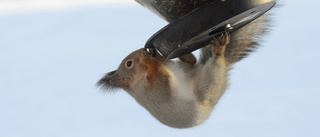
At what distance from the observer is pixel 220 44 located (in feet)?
7.98

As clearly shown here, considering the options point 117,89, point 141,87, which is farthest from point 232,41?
point 117,89

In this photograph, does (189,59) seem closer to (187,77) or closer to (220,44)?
(187,77)

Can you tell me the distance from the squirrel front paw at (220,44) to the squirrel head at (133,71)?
0.40 metres

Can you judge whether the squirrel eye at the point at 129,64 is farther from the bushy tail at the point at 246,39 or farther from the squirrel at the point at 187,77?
the bushy tail at the point at 246,39

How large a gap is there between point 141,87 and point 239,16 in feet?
3.51

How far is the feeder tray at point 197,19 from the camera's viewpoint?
2031 millimetres

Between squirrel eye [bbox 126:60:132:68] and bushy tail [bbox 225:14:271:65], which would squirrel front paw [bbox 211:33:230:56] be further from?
squirrel eye [bbox 126:60:132:68]

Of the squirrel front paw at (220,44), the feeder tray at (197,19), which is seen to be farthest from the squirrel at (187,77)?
the feeder tray at (197,19)

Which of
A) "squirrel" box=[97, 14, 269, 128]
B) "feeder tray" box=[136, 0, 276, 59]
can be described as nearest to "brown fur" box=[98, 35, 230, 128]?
"squirrel" box=[97, 14, 269, 128]

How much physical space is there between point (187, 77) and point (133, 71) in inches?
16.2

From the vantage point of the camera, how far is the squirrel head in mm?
2809

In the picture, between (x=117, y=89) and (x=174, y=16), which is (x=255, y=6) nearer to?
(x=174, y=16)

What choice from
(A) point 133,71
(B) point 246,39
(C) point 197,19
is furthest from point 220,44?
(A) point 133,71

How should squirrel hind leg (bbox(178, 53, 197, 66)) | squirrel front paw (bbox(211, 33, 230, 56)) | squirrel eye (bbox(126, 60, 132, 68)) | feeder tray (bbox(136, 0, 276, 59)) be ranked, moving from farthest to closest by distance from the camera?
squirrel eye (bbox(126, 60, 132, 68))
squirrel hind leg (bbox(178, 53, 197, 66))
squirrel front paw (bbox(211, 33, 230, 56))
feeder tray (bbox(136, 0, 276, 59))
